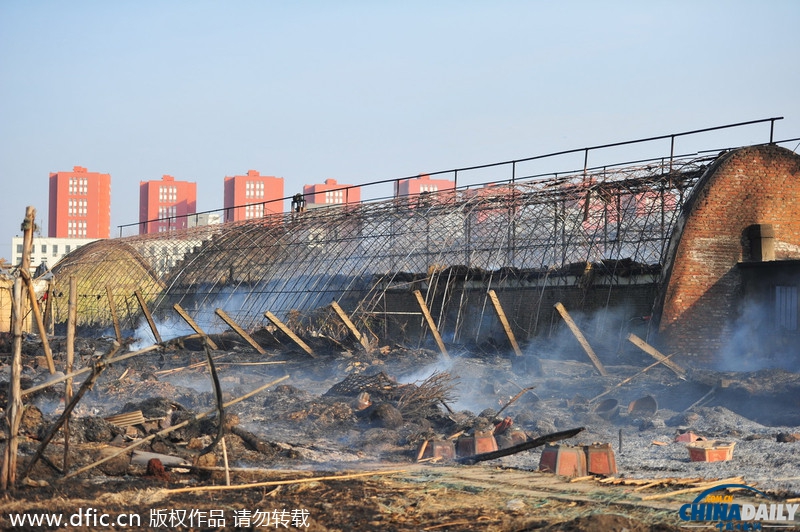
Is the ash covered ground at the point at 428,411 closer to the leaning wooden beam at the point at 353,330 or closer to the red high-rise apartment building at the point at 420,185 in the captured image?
the leaning wooden beam at the point at 353,330

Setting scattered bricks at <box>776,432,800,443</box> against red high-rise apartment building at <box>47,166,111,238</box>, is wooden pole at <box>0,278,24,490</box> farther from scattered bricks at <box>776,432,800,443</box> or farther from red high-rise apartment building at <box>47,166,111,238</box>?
red high-rise apartment building at <box>47,166,111,238</box>

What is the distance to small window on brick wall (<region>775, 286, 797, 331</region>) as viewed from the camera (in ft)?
59.9

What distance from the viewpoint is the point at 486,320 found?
2228cm

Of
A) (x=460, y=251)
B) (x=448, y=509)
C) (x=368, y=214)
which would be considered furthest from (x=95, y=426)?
(x=368, y=214)

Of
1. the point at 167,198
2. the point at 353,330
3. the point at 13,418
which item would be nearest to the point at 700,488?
the point at 13,418

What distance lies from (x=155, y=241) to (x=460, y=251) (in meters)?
18.6

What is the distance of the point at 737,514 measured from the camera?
7781 millimetres

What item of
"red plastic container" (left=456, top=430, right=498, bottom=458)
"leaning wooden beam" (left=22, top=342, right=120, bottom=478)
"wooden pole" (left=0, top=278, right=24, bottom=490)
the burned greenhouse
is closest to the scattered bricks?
"red plastic container" (left=456, top=430, right=498, bottom=458)

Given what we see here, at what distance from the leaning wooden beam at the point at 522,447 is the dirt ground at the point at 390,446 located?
126 millimetres

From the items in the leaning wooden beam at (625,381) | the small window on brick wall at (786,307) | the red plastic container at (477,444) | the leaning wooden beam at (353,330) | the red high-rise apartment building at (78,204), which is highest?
the red high-rise apartment building at (78,204)

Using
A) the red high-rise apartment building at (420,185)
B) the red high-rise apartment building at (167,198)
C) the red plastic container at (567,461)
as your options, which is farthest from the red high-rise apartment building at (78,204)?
the red plastic container at (567,461)

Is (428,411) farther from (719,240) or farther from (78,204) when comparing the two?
(78,204)

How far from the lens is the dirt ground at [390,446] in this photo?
7.61m

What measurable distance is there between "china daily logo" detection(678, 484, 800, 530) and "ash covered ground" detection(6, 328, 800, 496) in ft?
2.49
